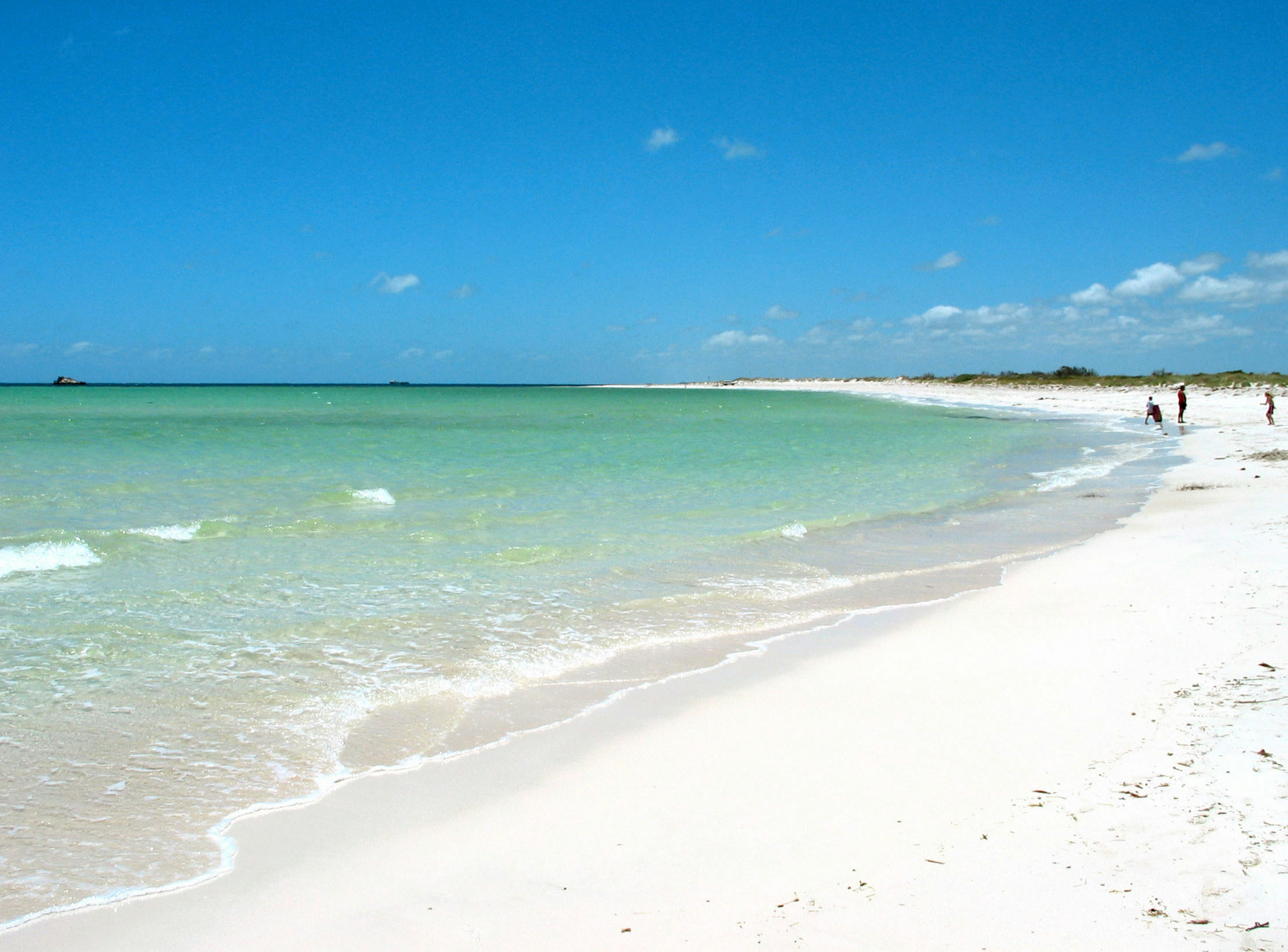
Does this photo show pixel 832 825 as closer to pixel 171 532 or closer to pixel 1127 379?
pixel 171 532

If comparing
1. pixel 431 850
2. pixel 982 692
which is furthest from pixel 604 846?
pixel 982 692

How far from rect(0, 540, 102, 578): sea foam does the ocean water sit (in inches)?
2.3

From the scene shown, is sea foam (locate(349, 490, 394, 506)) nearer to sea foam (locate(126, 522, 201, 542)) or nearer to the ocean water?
the ocean water

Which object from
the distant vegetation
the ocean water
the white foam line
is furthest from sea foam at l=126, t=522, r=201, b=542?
the distant vegetation

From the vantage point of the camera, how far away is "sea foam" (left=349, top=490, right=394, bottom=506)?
50.8 ft

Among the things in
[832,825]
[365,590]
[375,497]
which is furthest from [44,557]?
[832,825]

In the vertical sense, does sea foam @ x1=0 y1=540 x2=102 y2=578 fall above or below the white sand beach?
above

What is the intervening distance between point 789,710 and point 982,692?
134cm

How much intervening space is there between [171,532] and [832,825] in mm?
11126

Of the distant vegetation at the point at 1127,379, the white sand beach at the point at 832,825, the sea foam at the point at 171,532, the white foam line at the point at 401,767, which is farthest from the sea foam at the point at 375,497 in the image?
the distant vegetation at the point at 1127,379

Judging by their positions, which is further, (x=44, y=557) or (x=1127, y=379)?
(x=1127, y=379)

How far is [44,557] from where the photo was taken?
399 inches

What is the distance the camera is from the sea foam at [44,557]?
32.3 feet

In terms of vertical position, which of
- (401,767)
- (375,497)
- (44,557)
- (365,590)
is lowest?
(401,767)
